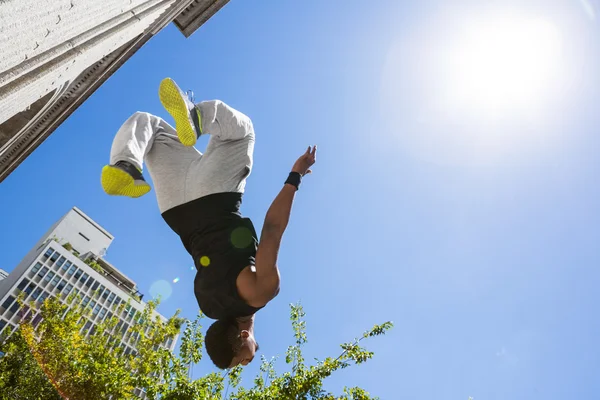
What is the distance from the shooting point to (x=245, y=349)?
3.58 meters

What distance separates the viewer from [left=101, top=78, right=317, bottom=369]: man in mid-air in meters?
3.04

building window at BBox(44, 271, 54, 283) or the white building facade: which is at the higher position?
building window at BBox(44, 271, 54, 283)

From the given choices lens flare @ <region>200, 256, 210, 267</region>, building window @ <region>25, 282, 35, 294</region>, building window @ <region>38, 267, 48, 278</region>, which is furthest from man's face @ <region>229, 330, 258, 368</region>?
building window @ <region>38, 267, 48, 278</region>

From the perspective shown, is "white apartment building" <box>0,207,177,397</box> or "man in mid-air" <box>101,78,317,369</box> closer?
"man in mid-air" <box>101,78,317,369</box>

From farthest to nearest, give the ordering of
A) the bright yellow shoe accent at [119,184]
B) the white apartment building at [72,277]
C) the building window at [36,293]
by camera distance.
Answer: the building window at [36,293] → the white apartment building at [72,277] → the bright yellow shoe accent at [119,184]

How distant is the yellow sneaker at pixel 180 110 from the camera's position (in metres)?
3.11

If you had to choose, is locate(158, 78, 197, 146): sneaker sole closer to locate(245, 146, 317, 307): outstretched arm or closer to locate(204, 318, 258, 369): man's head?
locate(245, 146, 317, 307): outstretched arm

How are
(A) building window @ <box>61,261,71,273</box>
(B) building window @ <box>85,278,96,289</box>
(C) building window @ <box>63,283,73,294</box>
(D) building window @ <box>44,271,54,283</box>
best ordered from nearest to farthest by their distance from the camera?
1. (D) building window @ <box>44,271,54,283</box>
2. (C) building window @ <box>63,283,73,294</box>
3. (A) building window @ <box>61,261,71,273</box>
4. (B) building window @ <box>85,278,96,289</box>

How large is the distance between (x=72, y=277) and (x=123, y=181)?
5823 cm

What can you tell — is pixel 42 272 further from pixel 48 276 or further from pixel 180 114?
pixel 180 114

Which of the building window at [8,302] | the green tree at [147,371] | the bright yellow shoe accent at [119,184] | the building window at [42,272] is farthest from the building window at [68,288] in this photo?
the bright yellow shoe accent at [119,184]

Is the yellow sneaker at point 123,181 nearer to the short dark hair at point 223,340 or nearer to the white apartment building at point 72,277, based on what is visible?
the short dark hair at point 223,340

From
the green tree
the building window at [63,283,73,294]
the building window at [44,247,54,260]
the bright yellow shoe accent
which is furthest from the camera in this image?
the building window at [44,247,54,260]

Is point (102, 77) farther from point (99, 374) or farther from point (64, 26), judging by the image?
point (99, 374)
